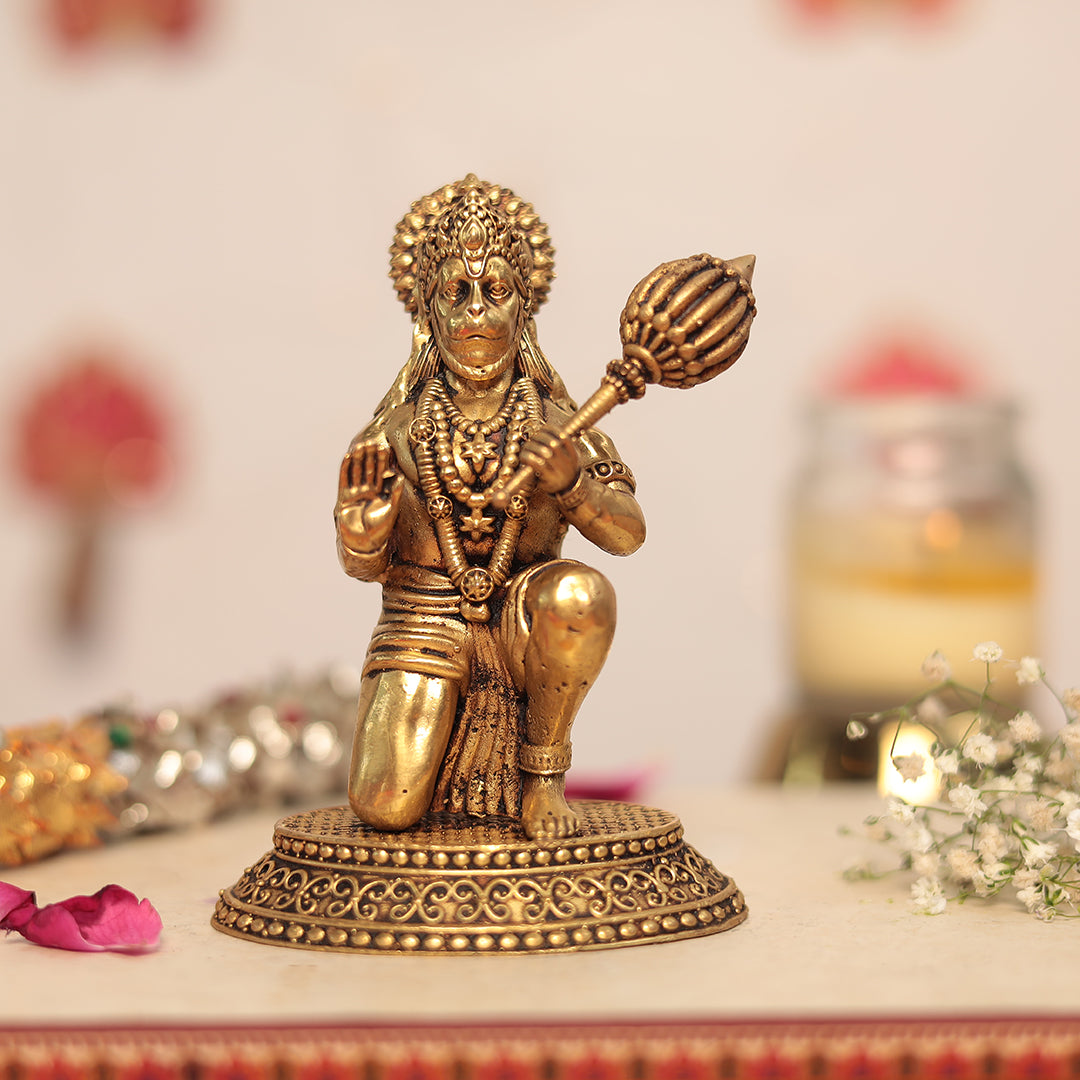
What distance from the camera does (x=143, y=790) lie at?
2.03 metres

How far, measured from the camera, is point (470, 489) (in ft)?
5.10

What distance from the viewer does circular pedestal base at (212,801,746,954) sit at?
1406mm

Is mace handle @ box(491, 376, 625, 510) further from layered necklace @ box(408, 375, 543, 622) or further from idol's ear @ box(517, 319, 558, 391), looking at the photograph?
idol's ear @ box(517, 319, 558, 391)

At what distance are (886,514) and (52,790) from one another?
5.19ft

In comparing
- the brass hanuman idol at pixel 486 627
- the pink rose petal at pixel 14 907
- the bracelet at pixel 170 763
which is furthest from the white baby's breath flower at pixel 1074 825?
the bracelet at pixel 170 763

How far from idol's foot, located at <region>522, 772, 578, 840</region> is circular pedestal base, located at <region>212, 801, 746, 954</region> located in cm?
1

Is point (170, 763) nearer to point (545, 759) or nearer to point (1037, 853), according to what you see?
point (545, 759)

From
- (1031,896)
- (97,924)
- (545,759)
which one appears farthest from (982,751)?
(97,924)

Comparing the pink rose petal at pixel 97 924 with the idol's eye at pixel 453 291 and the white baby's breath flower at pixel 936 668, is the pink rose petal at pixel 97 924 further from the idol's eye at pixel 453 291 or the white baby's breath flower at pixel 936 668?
the white baby's breath flower at pixel 936 668

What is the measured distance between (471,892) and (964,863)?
517 millimetres


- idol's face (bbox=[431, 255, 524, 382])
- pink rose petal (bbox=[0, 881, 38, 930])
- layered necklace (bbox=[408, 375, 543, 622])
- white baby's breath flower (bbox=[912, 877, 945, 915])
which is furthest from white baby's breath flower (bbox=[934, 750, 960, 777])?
pink rose petal (bbox=[0, 881, 38, 930])

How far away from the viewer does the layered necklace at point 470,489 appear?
1550 millimetres

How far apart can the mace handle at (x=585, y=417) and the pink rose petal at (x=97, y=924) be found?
1.67 ft

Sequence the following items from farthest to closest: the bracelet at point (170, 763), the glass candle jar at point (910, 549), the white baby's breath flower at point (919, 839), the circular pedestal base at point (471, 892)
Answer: the glass candle jar at point (910, 549)
the bracelet at point (170, 763)
the white baby's breath flower at point (919, 839)
the circular pedestal base at point (471, 892)
